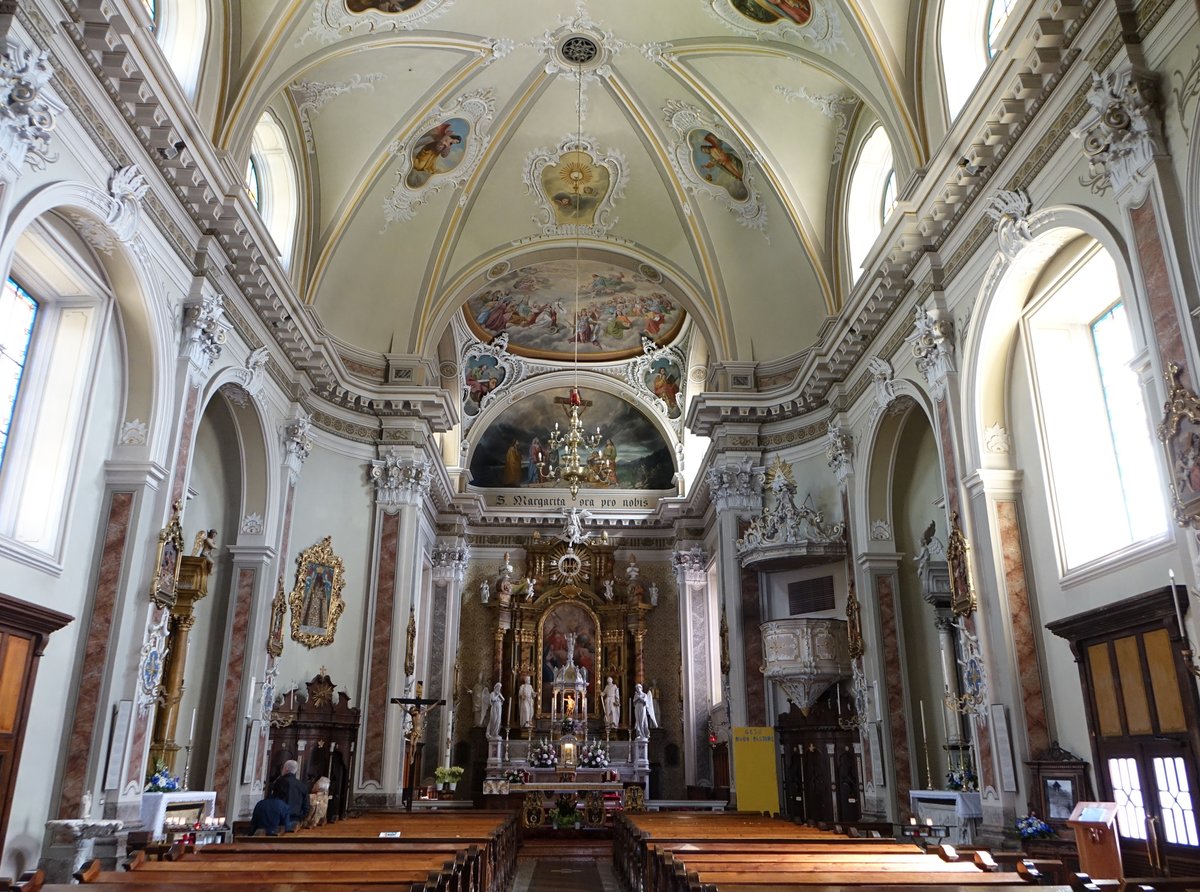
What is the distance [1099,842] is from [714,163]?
13.5 meters

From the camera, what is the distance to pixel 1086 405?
10594mm

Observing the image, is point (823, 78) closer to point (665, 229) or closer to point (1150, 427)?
point (665, 229)

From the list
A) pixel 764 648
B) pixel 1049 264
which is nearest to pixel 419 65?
pixel 1049 264

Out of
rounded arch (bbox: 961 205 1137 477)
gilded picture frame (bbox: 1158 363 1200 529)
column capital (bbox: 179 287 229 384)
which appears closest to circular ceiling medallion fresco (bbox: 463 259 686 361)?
column capital (bbox: 179 287 229 384)

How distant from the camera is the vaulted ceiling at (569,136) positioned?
1348 centimetres

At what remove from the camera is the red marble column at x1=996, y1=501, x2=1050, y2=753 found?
405 inches

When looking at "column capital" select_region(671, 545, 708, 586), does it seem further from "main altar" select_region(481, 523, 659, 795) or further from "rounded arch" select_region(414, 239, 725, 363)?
"rounded arch" select_region(414, 239, 725, 363)

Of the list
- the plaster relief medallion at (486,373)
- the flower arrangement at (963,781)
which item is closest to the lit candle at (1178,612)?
the flower arrangement at (963,781)

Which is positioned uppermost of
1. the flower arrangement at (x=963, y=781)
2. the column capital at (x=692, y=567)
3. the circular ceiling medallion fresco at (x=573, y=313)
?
the circular ceiling medallion fresco at (x=573, y=313)

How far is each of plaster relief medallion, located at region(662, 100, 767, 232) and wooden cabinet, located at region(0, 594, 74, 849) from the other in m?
12.9

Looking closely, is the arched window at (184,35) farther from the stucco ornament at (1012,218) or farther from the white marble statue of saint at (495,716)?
the white marble statue of saint at (495,716)

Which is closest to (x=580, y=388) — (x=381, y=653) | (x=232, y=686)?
(x=381, y=653)

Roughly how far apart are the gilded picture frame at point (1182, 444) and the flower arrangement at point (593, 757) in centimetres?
1596

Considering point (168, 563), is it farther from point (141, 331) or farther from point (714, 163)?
point (714, 163)
